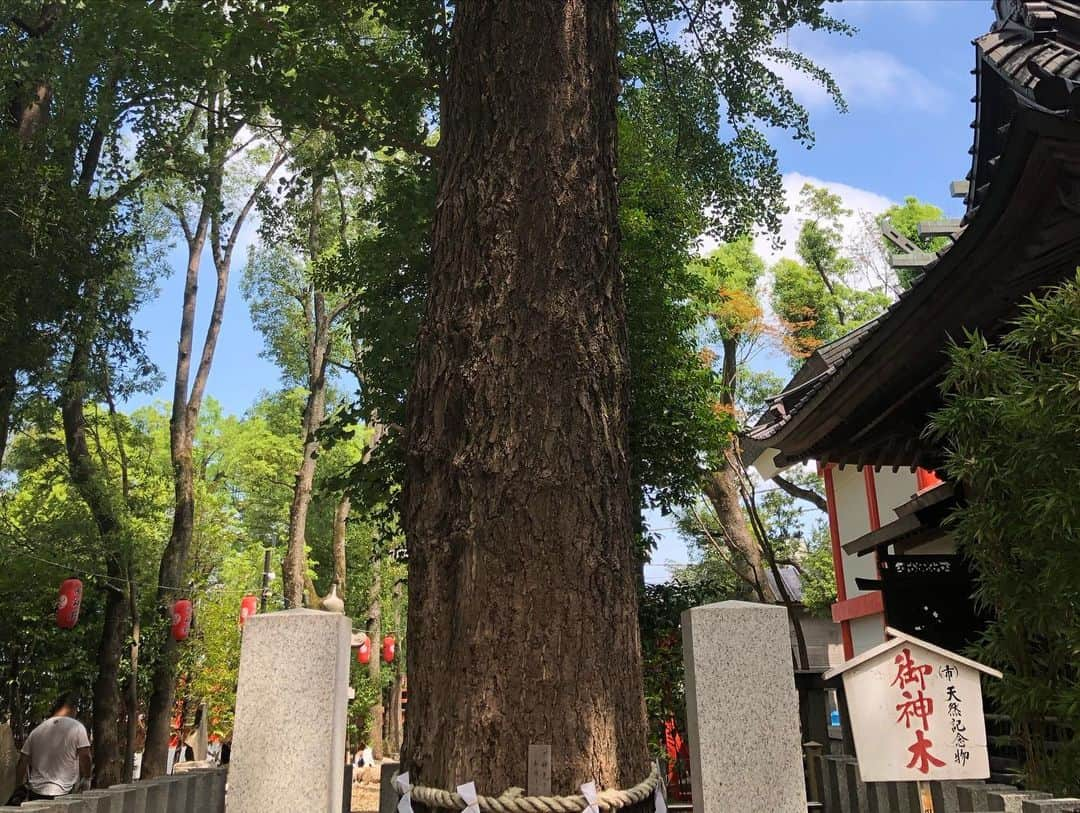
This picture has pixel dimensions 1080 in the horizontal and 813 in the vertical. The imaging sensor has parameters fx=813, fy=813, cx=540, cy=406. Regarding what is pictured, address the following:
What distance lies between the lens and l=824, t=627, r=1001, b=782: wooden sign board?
9.19 feet

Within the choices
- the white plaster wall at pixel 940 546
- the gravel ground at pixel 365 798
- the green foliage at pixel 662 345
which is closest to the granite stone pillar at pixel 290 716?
the green foliage at pixel 662 345

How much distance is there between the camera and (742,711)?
2.63m

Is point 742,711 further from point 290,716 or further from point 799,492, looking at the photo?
point 799,492

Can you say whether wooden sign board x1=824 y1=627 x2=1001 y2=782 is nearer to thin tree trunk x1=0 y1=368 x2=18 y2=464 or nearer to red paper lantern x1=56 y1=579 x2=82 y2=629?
thin tree trunk x1=0 y1=368 x2=18 y2=464

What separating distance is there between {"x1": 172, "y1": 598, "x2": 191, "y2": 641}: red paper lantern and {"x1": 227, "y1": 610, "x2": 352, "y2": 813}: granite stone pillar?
12466 millimetres

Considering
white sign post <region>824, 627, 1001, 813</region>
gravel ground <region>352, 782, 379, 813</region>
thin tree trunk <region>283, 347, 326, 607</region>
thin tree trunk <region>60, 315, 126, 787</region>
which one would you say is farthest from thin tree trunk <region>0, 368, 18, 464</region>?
white sign post <region>824, 627, 1001, 813</region>

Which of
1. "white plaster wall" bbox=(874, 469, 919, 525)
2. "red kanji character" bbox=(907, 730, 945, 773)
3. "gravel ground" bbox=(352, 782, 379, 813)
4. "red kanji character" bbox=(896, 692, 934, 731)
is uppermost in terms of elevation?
"white plaster wall" bbox=(874, 469, 919, 525)

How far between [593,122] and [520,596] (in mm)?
1849

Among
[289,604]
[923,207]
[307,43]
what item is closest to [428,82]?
[307,43]

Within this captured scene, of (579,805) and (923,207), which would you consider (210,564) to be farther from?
(923,207)

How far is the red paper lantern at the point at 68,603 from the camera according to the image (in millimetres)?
11523

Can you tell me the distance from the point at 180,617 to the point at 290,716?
41.4 ft

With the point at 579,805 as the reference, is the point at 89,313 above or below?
above

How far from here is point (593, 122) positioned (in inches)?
126
